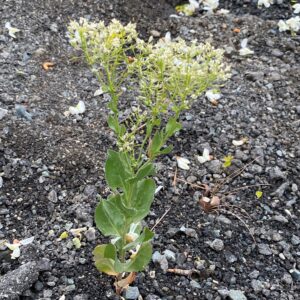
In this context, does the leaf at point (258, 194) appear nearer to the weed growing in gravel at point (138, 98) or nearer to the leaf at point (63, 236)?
the weed growing in gravel at point (138, 98)

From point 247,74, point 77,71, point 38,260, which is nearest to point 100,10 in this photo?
point 77,71

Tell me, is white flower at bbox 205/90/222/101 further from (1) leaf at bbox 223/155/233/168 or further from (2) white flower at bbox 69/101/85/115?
(2) white flower at bbox 69/101/85/115

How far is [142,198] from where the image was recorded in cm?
211

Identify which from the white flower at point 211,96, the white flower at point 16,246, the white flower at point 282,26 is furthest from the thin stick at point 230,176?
the white flower at point 282,26

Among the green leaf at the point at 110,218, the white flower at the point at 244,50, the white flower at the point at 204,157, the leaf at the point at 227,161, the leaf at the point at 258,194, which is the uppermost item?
the green leaf at the point at 110,218

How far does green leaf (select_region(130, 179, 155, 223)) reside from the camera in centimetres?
210

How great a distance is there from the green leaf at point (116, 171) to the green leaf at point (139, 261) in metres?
0.23

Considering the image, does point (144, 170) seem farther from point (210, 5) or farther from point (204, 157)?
point (210, 5)

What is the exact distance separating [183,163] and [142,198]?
2.82ft

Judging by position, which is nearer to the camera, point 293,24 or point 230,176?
point 230,176

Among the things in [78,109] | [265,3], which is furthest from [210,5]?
[78,109]

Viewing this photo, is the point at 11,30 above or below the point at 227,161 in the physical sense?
above

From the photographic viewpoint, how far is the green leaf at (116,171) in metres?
2.07

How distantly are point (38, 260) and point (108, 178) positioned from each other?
0.57 m
